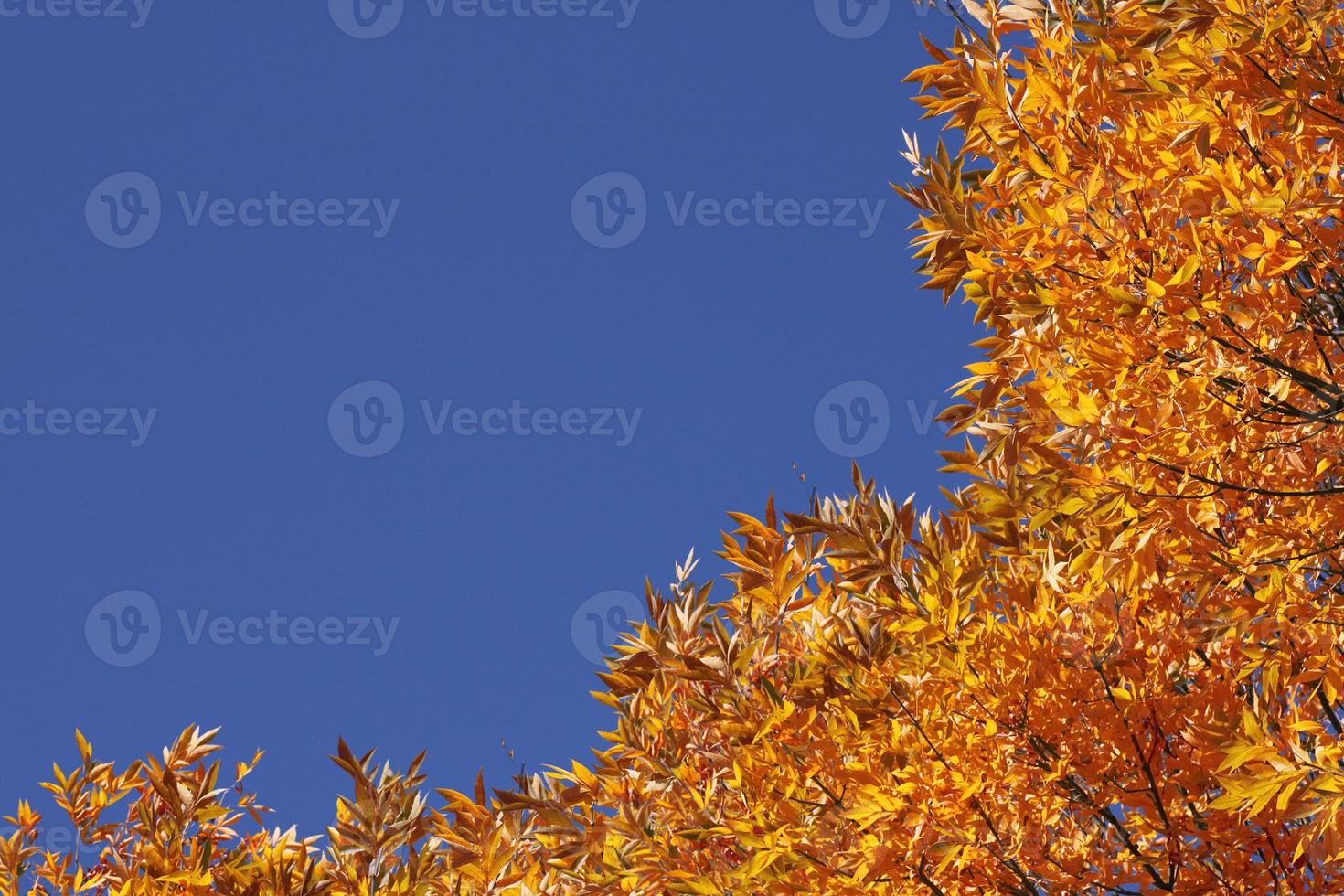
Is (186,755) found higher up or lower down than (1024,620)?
higher up

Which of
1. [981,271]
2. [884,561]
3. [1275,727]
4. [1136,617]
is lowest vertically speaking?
[1275,727]

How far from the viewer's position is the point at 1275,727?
4.96m

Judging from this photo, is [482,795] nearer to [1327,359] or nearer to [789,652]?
[789,652]

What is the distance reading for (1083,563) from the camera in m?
4.42

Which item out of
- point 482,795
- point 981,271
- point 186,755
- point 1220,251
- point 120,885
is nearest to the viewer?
point 1220,251

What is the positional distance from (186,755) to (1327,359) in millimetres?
5750

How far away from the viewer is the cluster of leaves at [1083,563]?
14.0ft

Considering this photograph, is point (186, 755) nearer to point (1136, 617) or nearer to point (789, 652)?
point (789, 652)

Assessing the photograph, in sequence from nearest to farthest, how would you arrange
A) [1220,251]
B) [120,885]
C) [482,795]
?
[1220,251]
[482,795]
[120,885]

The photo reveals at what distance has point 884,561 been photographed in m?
5.01

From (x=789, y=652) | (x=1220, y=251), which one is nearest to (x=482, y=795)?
(x=789, y=652)

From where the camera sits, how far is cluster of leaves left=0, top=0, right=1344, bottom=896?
4262mm

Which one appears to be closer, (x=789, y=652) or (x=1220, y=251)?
(x=1220, y=251)

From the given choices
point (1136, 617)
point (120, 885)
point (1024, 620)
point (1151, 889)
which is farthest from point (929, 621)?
point (120, 885)
